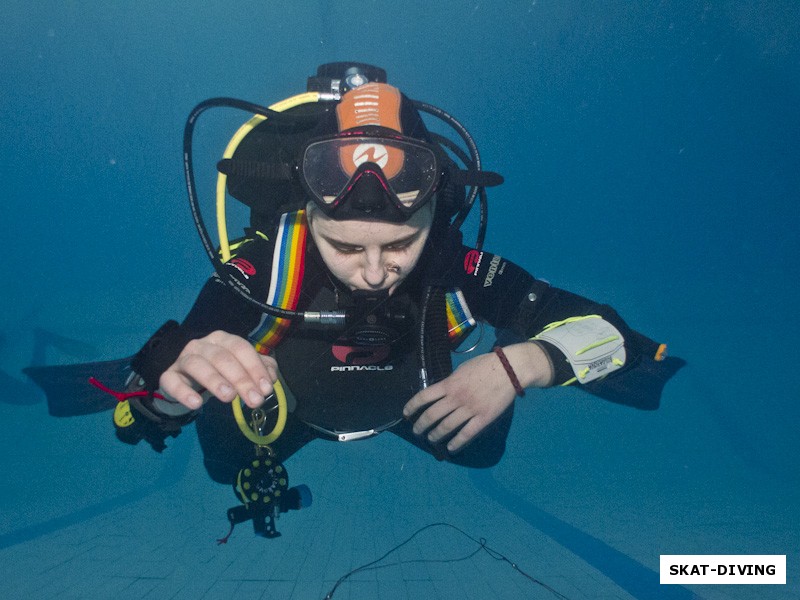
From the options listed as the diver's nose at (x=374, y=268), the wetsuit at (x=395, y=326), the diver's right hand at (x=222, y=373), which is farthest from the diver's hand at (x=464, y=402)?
the diver's right hand at (x=222, y=373)

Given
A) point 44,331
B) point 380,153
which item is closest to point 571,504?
point 380,153

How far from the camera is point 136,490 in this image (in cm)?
477

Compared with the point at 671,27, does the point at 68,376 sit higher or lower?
lower

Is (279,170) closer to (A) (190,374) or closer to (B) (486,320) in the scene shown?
(A) (190,374)

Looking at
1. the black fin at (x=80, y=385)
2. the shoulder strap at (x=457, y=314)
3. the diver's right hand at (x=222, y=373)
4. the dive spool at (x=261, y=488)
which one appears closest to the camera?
the diver's right hand at (x=222, y=373)

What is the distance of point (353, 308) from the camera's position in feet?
7.00

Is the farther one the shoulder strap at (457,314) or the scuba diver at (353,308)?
the shoulder strap at (457,314)

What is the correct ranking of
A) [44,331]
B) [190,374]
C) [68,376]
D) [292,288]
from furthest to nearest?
1. [44,331]
2. [68,376]
3. [292,288]
4. [190,374]

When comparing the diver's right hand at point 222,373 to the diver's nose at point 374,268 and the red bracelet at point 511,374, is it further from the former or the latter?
the red bracelet at point 511,374

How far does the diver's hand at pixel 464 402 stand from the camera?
1.74 m

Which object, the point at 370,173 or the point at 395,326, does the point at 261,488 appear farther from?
the point at 370,173

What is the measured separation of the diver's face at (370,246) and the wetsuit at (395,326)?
22 centimetres

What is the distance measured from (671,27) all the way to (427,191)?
928 centimetres

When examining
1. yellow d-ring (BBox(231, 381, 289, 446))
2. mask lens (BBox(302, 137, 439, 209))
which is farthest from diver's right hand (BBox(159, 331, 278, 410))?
yellow d-ring (BBox(231, 381, 289, 446))
